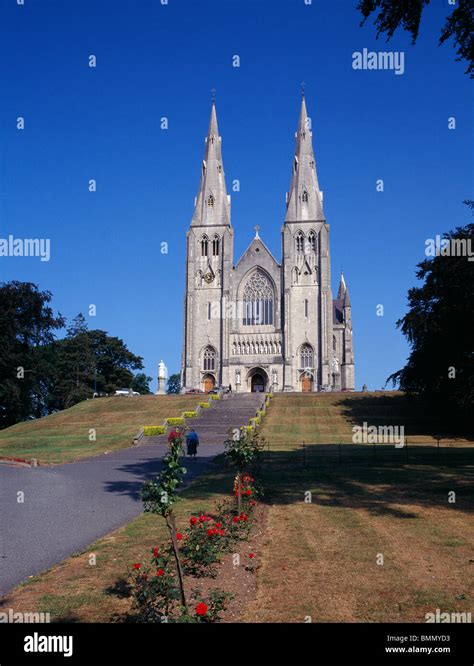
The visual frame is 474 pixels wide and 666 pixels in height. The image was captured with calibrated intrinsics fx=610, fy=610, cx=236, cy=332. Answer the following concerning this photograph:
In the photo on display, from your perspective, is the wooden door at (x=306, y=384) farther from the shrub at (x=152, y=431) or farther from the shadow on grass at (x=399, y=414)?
the shrub at (x=152, y=431)

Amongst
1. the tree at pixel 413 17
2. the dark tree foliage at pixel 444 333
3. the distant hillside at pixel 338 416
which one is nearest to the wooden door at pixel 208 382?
the distant hillside at pixel 338 416

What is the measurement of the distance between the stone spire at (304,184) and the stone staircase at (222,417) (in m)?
26.7

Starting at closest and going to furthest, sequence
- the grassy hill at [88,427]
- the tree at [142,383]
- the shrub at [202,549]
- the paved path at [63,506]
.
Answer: the shrub at [202,549] → the paved path at [63,506] → the grassy hill at [88,427] → the tree at [142,383]

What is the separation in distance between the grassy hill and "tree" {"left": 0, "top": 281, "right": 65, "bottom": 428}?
308 cm

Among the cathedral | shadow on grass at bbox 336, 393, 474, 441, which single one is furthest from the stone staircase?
the cathedral

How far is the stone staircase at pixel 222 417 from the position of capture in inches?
1362

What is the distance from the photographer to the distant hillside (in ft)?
114

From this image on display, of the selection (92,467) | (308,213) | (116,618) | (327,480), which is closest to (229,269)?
(308,213)

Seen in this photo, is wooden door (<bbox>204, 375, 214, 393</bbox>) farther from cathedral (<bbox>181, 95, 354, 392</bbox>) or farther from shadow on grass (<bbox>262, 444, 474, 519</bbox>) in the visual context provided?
shadow on grass (<bbox>262, 444, 474, 519</bbox>)

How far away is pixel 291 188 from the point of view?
73750 mm

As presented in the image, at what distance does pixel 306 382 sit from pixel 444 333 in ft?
115

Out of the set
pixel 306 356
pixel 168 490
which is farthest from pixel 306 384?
pixel 168 490

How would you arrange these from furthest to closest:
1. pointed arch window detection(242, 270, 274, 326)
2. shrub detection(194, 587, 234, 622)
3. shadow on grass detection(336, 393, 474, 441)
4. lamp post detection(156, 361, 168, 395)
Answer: pointed arch window detection(242, 270, 274, 326)
lamp post detection(156, 361, 168, 395)
shadow on grass detection(336, 393, 474, 441)
shrub detection(194, 587, 234, 622)
